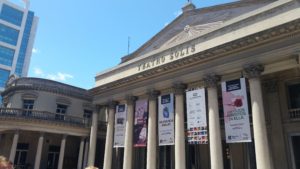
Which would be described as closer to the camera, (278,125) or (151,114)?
(278,125)

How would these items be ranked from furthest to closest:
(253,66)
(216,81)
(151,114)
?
(151,114) → (216,81) → (253,66)

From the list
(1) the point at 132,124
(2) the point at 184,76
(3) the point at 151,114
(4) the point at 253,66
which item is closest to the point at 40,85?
(1) the point at 132,124

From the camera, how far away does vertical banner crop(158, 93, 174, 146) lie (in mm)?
15883

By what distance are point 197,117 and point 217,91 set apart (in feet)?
7.43

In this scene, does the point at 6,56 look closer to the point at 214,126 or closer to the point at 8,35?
the point at 8,35

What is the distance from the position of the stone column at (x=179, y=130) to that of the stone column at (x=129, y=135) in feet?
12.7

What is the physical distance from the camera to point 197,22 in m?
19.1

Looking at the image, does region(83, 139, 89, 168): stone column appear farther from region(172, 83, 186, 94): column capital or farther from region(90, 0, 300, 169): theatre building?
region(172, 83, 186, 94): column capital

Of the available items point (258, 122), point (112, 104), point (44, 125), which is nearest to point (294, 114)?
point (258, 122)

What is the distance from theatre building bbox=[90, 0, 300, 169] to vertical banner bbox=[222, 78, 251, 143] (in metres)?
0.05

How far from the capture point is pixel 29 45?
250 ft

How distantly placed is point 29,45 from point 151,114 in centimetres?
6861

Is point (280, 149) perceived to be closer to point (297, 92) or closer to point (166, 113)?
point (297, 92)

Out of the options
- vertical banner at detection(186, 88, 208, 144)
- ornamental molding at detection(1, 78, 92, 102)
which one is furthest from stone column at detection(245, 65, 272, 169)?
ornamental molding at detection(1, 78, 92, 102)
